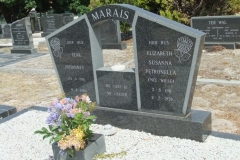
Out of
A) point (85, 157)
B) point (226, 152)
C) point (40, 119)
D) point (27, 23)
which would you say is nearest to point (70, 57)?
point (40, 119)

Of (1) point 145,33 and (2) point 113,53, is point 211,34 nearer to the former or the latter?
(2) point 113,53


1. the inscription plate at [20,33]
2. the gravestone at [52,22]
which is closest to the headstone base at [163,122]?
the inscription plate at [20,33]

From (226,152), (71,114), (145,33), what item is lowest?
(226,152)

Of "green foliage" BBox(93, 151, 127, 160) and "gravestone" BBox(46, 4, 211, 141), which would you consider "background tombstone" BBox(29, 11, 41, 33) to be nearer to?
"gravestone" BBox(46, 4, 211, 141)

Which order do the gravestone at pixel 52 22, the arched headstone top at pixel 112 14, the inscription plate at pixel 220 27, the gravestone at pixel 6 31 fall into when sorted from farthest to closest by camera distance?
the gravestone at pixel 6 31
the gravestone at pixel 52 22
the inscription plate at pixel 220 27
the arched headstone top at pixel 112 14

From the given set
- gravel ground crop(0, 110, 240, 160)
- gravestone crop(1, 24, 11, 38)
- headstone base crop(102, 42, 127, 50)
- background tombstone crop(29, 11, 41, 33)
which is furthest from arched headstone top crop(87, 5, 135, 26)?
background tombstone crop(29, 11, 41, 33)

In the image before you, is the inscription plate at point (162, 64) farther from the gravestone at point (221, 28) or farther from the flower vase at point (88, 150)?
the gravestone at point (221, 28)

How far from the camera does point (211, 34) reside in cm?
1057

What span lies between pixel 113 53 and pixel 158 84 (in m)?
7.54

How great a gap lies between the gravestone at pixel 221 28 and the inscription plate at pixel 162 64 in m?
6.56

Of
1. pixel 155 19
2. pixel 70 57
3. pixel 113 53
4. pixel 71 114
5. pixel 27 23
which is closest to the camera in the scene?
pixel 71 114

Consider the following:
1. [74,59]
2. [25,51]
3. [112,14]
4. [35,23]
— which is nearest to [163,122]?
[112,14]

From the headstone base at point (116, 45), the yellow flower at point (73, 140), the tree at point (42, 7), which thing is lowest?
the yellow flower at point (73, 140)

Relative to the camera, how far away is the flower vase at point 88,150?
3715 mm
